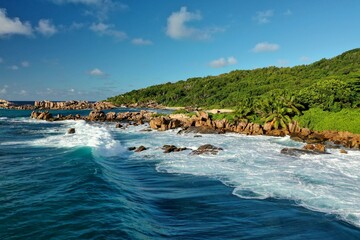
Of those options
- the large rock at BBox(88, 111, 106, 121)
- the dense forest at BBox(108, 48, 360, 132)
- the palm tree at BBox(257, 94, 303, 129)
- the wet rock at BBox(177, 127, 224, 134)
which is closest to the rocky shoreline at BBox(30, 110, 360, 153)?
the wet rock at BBox(177, 127, 224, 134)

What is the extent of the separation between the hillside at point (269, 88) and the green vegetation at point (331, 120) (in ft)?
10.3

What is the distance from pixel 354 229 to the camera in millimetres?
15852

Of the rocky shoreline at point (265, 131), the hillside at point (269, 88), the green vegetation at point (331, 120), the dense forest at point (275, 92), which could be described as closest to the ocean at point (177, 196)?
the rocky shoreline at point (265, 131)

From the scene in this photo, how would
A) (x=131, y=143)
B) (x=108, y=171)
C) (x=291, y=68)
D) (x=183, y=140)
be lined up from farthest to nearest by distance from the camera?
(x=291, y=68), (x=183, y=140), (x=131, y=143), (x=108, y=171)

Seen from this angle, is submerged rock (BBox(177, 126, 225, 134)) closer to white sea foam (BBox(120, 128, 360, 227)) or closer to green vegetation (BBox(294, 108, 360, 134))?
green vegetation (BBox(294, 108, 360, 134))

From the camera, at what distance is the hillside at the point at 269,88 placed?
196 feet

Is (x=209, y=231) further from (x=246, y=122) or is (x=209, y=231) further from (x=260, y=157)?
(x=246, y=122)

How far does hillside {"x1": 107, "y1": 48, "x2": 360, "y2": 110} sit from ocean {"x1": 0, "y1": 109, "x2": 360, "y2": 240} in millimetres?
27858

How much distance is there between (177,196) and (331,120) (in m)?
40.0

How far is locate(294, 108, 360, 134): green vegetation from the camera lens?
48994 mm

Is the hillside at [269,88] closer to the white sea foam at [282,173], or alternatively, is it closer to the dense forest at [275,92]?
the dense forest at [275,92]

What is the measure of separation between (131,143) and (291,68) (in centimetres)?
11929

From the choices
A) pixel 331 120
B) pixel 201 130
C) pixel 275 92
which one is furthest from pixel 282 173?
pixel 275 92

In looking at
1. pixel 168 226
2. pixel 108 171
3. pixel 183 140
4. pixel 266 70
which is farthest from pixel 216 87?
pixel 168 226
